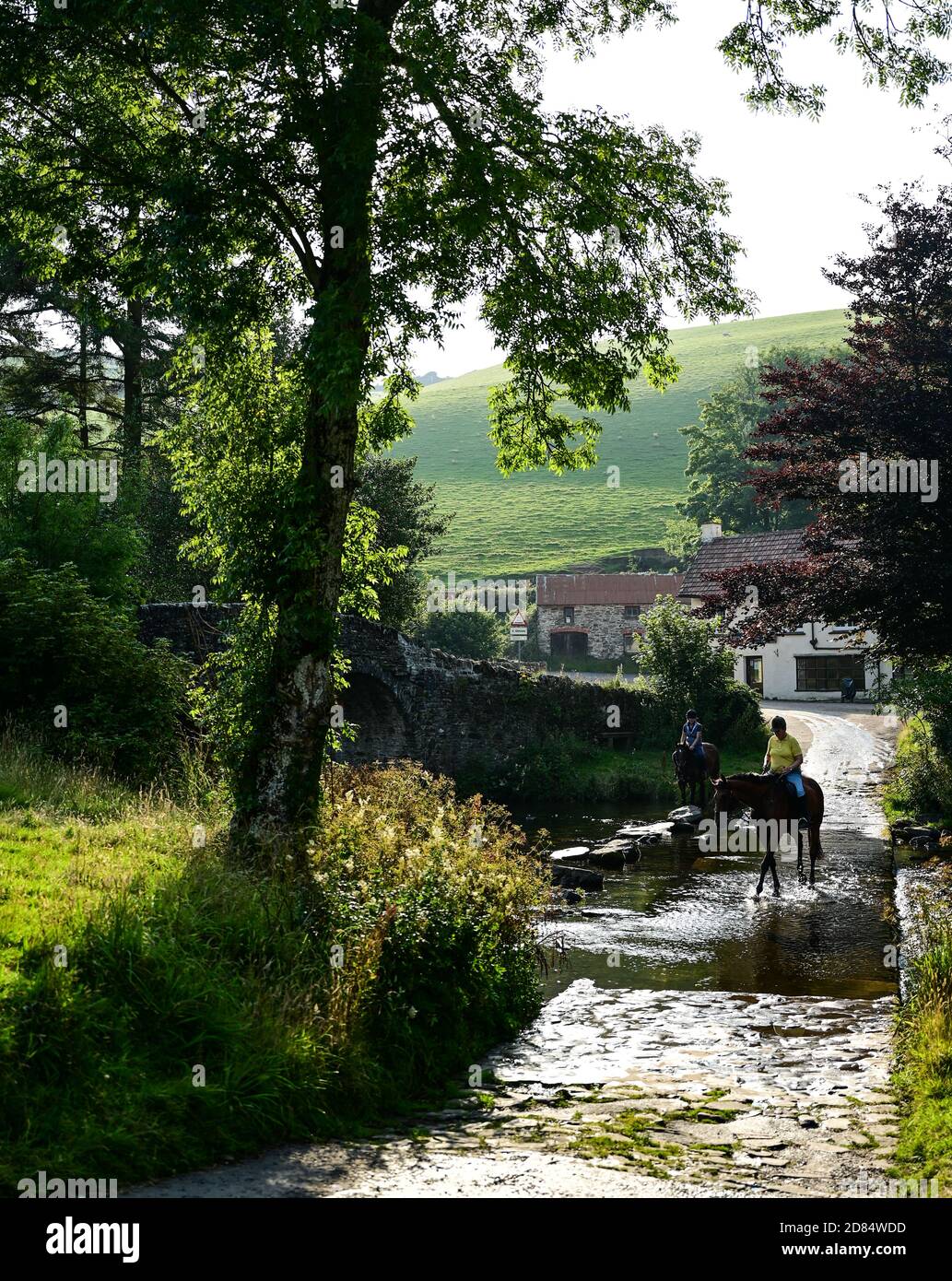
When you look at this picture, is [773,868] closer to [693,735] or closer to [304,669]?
[304,669]

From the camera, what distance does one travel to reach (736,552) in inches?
2232

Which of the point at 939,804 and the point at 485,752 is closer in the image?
the point at 939,804

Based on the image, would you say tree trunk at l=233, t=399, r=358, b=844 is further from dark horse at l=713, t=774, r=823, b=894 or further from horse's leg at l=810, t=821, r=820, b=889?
horse's leg at l=810, t=821, r=820, b=889

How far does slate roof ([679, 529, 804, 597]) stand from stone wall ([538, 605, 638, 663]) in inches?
398

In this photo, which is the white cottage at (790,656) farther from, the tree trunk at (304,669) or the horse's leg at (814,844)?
the tree trunk at (304,669)

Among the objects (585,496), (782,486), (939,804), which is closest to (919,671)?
(939,804)

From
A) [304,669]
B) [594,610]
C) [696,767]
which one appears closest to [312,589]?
[304,669]

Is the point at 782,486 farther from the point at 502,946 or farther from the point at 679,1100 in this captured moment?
the point at 679,1100

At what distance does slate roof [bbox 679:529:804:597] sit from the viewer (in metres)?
54.1

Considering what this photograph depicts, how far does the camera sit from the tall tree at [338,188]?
33.0 ft

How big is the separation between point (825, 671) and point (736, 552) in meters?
7.54

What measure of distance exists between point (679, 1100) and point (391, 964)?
232 centimetres

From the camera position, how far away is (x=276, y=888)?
29.1ft
